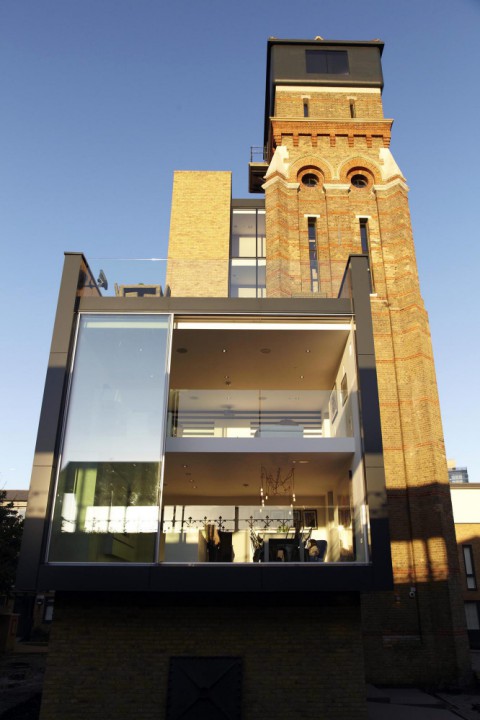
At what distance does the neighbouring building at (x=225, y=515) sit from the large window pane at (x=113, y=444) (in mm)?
33

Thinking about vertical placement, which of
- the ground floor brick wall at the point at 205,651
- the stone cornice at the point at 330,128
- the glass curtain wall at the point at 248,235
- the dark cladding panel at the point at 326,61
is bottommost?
the ground floor brick wall at the point at 205,651

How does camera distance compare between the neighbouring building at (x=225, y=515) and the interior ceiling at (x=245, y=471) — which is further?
the interior ceiling at (x=245, y=471)

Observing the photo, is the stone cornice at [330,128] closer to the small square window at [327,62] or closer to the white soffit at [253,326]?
the small square window at [327,62]

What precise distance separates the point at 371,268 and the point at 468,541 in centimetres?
1508

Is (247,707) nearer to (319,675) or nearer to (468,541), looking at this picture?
(319,675)

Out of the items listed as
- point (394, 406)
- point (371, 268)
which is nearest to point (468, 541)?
point (394, 406)

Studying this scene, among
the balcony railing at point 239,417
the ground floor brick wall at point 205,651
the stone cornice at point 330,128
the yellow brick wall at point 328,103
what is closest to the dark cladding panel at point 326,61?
the yellow brick wall at point 328,103

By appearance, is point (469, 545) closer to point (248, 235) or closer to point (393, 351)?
point (393, 351)

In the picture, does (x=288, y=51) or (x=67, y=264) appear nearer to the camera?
(x=67, y=264)

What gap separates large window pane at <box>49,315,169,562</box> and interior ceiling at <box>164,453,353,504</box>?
90 centimetres

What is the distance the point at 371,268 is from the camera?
2045 cm

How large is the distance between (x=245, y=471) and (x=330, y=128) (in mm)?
16326

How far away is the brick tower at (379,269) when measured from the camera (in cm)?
1553

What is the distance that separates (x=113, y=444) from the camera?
402 inches
